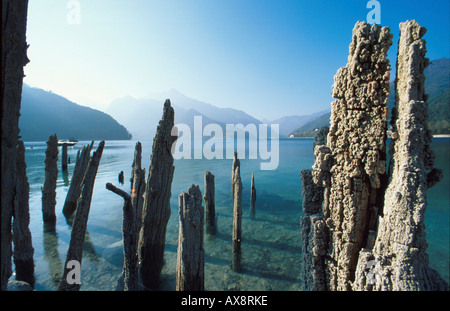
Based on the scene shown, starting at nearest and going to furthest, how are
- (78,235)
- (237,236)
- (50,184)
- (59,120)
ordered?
(78,235), (237,236), (50,184), (59,120)

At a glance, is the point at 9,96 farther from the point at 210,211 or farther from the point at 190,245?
the point at 210,211

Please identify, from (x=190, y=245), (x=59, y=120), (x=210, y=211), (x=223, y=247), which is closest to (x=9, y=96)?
(x=190, y=245)

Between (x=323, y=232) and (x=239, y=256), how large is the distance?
560 centimetres

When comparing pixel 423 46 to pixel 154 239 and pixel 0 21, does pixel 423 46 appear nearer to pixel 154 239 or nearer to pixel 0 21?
pixel 0 21

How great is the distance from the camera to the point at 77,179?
1011cm

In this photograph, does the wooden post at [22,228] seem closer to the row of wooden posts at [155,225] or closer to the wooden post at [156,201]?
the row of wooden posts at [155,225]

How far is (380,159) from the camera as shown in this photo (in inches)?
103

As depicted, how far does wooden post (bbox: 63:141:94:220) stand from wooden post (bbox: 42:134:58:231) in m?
0.85

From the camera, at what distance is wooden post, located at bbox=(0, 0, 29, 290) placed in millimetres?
1768

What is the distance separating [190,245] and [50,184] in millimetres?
9040

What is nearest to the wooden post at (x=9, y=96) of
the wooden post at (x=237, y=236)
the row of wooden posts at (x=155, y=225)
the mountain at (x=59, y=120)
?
the row of wooden posts at (x=155, y=225)

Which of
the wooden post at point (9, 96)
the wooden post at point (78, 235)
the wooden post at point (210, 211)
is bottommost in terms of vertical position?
the wooden post at point (210, 211)

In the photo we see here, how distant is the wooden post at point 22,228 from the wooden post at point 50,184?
4.32m

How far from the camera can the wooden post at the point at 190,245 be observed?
4.23m
